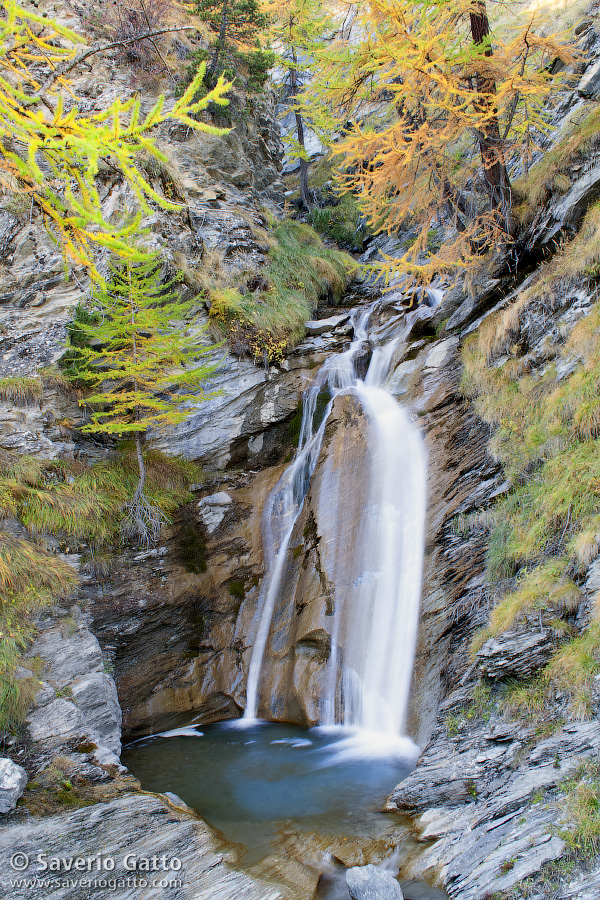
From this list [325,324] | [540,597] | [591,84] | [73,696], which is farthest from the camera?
[325,324]

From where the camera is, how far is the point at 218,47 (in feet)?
49.6

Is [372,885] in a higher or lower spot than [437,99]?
lower

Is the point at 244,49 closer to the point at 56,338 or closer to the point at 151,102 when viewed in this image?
the point at 151,102

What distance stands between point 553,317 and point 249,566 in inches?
270

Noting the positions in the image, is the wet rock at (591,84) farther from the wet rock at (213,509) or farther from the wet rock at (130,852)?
the wet rock at (130,852)

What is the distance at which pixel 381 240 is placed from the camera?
60.7 ft

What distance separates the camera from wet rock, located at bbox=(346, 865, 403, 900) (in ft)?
11.4

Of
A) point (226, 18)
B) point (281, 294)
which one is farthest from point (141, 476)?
point (226, 18)

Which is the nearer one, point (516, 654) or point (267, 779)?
point (516, 654)

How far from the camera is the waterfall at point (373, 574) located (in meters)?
7.03

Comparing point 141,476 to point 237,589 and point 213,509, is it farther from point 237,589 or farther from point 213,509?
point 237,589

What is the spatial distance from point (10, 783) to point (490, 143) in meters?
11.8

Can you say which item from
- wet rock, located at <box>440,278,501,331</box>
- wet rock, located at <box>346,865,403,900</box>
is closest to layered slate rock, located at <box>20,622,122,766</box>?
wet rock, located at <box>346,865,403,900</box>

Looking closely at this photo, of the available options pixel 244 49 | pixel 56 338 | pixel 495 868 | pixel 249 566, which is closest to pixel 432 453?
pixel 249 566
